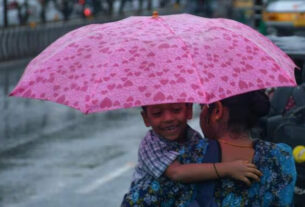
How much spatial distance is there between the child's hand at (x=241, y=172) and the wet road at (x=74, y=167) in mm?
5582

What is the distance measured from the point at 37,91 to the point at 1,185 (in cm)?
632

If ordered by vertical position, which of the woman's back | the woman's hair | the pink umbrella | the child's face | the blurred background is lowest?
the blurred background

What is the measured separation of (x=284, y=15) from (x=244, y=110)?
23693 mm

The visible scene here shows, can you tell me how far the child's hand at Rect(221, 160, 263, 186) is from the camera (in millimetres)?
3273

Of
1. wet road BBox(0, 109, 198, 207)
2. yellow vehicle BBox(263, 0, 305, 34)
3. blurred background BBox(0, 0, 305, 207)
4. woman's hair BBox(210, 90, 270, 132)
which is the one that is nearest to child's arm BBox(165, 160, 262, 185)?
woman's hair BBox(210, 90, 270, 132)

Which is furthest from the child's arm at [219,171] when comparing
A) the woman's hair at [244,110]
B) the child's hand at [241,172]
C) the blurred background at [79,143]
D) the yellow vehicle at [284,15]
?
the yellow vehicle at [284,15]

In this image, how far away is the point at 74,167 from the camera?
10.6m

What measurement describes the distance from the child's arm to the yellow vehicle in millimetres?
22312

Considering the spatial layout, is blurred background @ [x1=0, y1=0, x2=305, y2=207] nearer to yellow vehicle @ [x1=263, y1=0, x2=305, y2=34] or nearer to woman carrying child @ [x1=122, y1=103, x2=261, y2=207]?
woman carrying child @ [x1=122, y1=103, x2=261, y2=207]

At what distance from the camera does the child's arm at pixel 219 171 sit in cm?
327

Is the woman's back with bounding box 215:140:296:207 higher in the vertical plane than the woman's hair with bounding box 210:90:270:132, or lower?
lower

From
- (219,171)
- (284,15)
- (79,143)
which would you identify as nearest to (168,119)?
(219,171)

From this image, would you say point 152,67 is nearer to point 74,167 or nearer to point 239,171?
point 239,171

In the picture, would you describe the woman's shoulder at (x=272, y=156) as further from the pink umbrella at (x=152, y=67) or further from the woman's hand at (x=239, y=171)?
the pink umbrella at (x=152, y=67)
